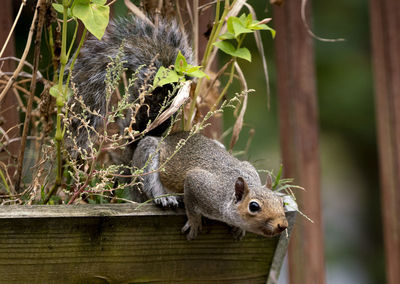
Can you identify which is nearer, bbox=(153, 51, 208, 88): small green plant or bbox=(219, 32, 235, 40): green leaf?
bbox=(153, 51, 208, 88): small green plant

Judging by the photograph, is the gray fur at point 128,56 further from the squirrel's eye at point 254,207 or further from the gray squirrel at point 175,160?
the squirrel's eye at point 254,207

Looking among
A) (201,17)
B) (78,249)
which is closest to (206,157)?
(78,249)

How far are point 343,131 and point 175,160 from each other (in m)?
2.07

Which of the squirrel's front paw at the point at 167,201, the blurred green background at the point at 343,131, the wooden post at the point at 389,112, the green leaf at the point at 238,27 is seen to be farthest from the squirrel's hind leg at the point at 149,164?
the blurred green background at the point at 343,131

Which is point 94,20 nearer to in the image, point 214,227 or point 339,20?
point 214,227

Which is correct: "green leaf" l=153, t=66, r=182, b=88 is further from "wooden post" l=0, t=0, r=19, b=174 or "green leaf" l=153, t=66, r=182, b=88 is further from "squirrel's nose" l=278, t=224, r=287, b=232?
"wooden post" l=0, t=0, r=19, b=174

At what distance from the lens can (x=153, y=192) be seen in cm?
159

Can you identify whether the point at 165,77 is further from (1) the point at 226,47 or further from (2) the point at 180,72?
(1) the point at 226,47

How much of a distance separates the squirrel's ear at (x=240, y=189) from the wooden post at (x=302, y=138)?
2.38 ft

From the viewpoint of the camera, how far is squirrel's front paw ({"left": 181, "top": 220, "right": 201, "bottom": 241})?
1.41m

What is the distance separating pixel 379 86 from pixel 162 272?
3.91 ft

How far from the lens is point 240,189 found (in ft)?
4.74

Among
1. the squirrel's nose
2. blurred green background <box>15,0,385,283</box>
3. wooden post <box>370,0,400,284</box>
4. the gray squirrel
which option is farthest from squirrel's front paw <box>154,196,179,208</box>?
blurred green background <box>15,0,385,283</box>

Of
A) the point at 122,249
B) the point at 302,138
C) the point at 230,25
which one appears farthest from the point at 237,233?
the point at 302,138
